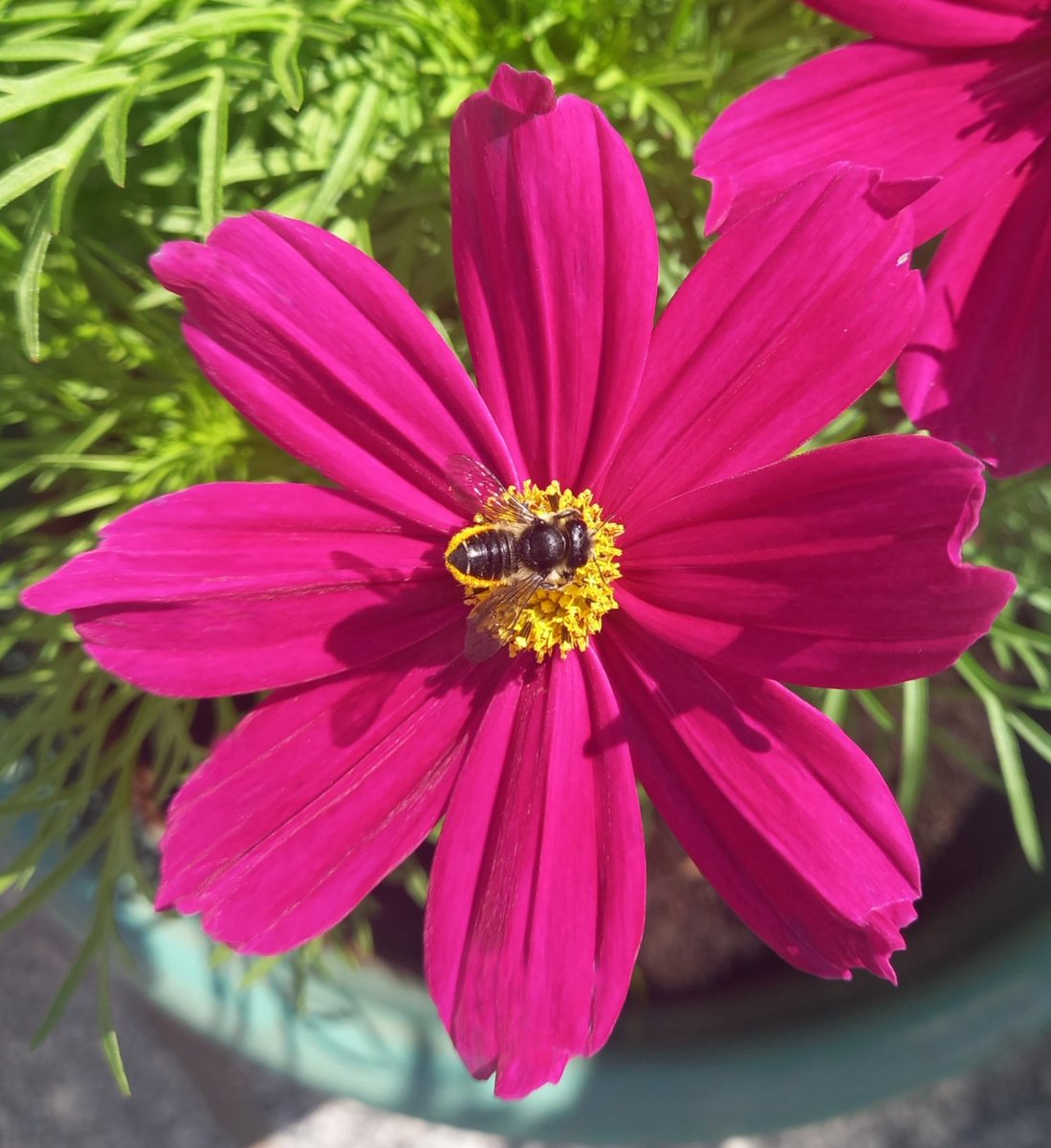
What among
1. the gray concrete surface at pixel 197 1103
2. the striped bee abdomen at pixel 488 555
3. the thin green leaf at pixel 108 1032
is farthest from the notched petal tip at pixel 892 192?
the gray concrete surface at pixel 197 1103

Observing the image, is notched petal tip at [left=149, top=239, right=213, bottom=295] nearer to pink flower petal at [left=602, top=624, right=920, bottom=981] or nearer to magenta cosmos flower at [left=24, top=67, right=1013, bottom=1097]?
magenta cosmos flower at [left=24, top=67, right=1013, bottom=1097]

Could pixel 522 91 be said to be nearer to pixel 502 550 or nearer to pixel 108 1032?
pixel 502 550

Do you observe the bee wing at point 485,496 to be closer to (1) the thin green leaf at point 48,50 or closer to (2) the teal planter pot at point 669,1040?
(1) the thin green leaf at point 48,50

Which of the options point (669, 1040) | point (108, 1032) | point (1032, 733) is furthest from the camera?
point (669, 1040)

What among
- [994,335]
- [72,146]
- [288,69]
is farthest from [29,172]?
[994,335]

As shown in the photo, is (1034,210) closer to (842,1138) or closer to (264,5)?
(264,5)

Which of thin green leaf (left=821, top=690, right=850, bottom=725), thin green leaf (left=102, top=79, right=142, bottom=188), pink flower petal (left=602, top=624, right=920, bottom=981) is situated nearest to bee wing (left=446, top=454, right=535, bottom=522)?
pink flower petal (left=602, top=624, right=920, bottom=981)
